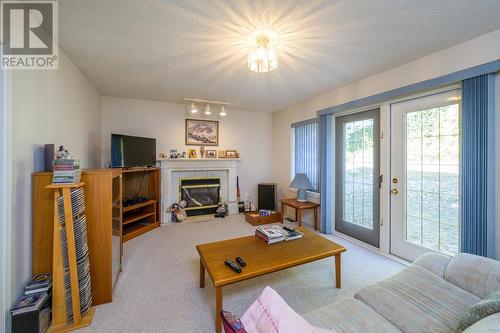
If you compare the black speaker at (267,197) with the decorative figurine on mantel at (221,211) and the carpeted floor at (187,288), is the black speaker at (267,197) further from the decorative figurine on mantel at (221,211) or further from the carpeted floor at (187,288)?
the carpeted floor at (187,288)

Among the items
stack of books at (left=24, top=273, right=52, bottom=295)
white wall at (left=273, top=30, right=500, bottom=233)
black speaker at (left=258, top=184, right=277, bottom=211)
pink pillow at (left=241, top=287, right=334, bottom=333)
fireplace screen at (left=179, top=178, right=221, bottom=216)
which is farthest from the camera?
black speaker at (left=258, top=184, right=277, bottom=211)

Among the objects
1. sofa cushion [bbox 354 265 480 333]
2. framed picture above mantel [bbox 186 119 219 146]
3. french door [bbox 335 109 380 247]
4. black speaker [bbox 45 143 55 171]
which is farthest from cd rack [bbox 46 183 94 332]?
french door [bbox 335 109 380 247]

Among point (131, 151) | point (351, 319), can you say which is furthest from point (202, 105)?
point (351, 319)

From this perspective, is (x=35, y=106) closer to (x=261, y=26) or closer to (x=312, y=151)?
(x=261, y=26)

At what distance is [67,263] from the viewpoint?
1.56m

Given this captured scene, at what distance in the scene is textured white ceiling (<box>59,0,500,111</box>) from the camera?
153cm

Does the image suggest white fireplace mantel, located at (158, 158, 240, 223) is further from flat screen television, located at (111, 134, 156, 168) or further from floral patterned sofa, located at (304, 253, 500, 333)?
floral patterned sofa, located at (304, 253, 500, 333)

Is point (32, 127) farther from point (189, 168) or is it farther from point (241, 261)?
point (189, 168)

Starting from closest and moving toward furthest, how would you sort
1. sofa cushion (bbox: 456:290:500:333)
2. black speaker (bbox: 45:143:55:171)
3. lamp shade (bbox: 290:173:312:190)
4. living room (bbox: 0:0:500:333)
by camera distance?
sofa cushion (bbox: 456:290:500:333)
living room (bbox: 0:0:500:333)
black speaker (bbox: 45:143:55:171)
lamp shade (bbox: 290:173:312:190)

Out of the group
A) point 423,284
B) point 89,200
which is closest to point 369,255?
point 423,284

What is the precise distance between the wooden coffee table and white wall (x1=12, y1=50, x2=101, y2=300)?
4.24 ft

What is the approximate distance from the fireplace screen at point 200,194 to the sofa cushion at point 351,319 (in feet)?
11.6

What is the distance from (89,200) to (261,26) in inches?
81.3

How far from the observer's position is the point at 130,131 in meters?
3.92
